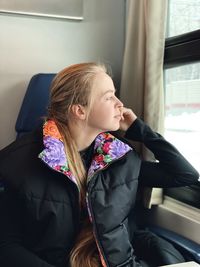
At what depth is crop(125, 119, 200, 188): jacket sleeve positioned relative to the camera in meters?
1.53

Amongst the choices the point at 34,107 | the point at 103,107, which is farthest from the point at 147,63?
the point at 34,107

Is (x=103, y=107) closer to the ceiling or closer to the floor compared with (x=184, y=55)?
closer to the floor

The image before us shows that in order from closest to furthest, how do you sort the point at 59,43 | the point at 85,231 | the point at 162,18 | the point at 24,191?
the point at 24,191 < the point at 85,231 < the point at 162,18 < the point at 59,43

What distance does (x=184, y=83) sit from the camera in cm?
187

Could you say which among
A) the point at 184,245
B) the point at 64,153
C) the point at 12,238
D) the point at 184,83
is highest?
the point at 184,83

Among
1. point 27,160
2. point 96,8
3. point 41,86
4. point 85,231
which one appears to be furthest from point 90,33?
point 85,231

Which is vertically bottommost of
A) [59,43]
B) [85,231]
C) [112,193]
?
[85,231]

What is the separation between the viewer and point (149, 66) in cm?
177

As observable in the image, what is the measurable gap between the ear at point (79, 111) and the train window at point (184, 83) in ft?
2.12

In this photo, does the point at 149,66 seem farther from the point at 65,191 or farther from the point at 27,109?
the point at 65,191

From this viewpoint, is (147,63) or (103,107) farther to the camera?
(147,63)

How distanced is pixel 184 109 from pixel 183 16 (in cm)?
48

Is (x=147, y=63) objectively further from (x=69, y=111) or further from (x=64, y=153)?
(x=64, y=153)

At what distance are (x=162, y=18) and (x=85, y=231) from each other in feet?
3.50
